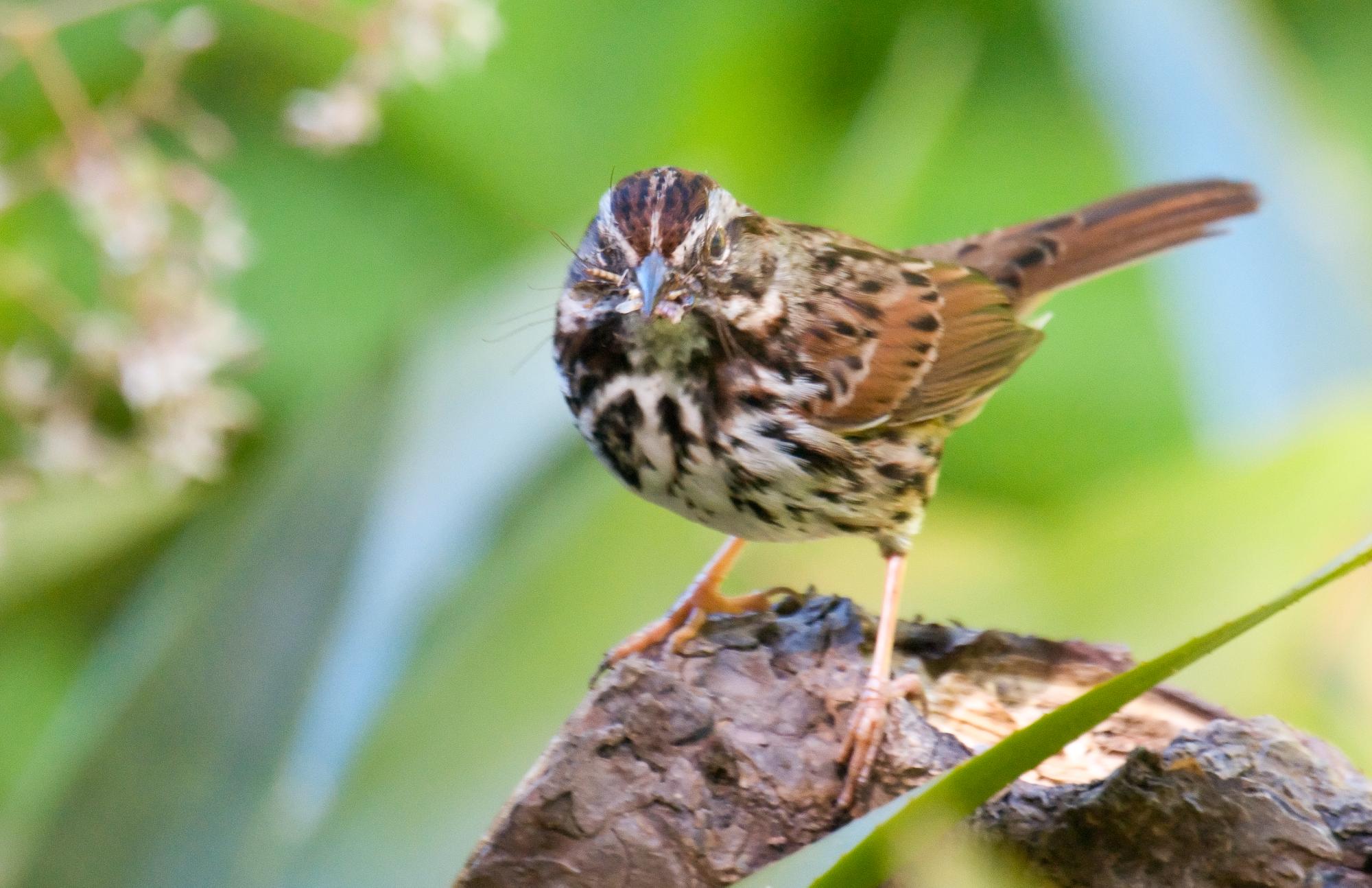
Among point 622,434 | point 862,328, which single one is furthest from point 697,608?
point 862,328

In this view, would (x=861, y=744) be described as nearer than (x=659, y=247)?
Yes

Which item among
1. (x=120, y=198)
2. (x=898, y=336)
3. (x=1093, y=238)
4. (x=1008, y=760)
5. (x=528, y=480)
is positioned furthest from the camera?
(x=1093, y=238)

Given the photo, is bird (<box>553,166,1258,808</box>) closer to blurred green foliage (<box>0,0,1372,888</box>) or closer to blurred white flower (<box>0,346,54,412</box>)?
blurred green foliage (<box>0,0,1372,888</box>)

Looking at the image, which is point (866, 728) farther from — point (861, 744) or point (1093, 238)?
point (1093, 238)

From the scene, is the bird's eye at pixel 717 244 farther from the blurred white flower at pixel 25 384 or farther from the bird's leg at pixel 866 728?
the blurred white flower at pixel 25 384

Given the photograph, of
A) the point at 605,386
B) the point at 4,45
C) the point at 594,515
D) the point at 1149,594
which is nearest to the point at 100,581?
the point at 4,45

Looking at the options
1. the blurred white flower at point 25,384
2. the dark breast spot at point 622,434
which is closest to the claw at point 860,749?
the dark breast spot at point 622,434

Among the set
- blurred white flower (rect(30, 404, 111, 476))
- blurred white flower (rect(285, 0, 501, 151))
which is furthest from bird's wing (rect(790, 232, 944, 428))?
blurred white flower (rect(30, 404, 111, 476))
